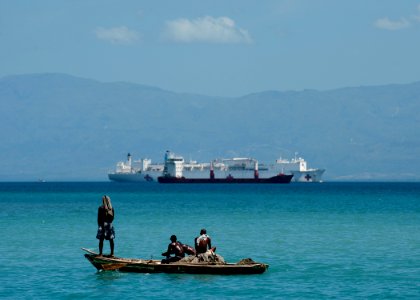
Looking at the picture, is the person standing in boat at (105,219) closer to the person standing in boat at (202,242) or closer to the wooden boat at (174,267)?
the wooden boat at (174,267)

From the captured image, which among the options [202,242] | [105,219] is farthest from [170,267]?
[105,219]

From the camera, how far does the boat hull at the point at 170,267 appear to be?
113 ft

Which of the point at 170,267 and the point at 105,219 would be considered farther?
the point at 105,219

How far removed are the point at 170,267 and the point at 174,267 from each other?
0.48ft

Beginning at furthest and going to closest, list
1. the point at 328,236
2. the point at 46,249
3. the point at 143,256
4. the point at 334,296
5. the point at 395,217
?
1. the point at 395,217
2. the point at 328,236
3. the point at 46,249
4. the point at 143,256
5. the point at 334,296

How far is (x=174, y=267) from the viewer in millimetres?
34750

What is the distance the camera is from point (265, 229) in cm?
5838

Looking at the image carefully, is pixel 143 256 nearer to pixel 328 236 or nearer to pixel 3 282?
pixel 3 282

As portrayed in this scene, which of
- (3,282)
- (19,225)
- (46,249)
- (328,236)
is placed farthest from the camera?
(19,225)

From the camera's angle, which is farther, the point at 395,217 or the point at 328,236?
the point at 395,217

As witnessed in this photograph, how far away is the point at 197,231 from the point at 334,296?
26.7m

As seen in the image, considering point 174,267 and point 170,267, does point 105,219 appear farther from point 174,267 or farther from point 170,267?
point 174,267

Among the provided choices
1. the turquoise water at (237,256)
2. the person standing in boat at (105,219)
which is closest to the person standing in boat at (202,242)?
the turquoise water at (237,256)

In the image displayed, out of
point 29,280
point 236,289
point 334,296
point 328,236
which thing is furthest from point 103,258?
point 328,236
